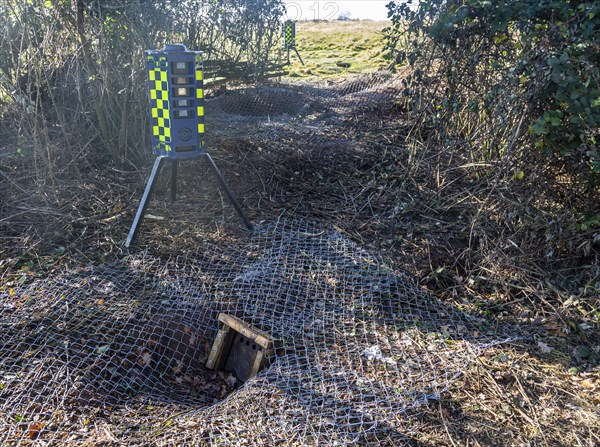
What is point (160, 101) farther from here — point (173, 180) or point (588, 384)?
point (588, 384)

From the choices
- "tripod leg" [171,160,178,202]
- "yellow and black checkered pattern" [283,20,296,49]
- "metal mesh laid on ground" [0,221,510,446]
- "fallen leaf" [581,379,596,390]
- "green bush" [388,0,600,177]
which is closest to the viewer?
"metal mesh laid on ground" [0,221,510,446]

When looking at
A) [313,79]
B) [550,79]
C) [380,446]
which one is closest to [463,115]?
[550,79]

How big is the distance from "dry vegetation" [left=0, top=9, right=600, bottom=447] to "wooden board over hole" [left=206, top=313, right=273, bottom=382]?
0.94 metres

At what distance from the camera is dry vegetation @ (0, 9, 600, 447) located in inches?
106

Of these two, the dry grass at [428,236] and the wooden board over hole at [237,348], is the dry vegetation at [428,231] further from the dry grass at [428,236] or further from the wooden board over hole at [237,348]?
the wooden board over hole at [237,348]

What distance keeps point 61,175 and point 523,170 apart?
13.2 feet

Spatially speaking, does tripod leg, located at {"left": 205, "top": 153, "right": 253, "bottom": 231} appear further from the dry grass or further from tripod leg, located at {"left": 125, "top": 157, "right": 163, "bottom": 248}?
tripod leg, located at {"left": 125, "top": 157, "right": 163, "bottom": 248}

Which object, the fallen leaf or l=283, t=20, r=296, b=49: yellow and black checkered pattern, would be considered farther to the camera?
l=283, t=20, r=296, b=49: yellow and black checkered pattern

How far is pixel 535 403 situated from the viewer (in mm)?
2693

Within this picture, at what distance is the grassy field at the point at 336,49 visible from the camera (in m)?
11.7

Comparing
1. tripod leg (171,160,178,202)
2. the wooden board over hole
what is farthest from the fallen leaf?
tripod leg (171,160,178,202)

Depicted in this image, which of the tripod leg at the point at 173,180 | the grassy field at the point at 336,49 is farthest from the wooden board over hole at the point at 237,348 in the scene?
the grassy field at the point at 336,49

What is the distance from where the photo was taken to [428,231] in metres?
4.30

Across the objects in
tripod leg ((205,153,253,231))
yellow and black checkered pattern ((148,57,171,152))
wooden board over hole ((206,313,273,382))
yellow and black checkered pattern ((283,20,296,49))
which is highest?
yellow and black checkered pattern ((283,20,296,49))
